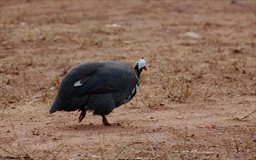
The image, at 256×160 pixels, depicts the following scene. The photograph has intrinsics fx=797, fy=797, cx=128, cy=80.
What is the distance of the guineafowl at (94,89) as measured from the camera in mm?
6793

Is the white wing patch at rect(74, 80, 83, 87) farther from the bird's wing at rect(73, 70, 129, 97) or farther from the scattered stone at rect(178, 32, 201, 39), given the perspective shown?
the scattered stone at rect(178, 32, 201, 39)

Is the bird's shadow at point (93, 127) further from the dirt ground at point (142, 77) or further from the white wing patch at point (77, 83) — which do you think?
the white wing patch at point (77, 83)

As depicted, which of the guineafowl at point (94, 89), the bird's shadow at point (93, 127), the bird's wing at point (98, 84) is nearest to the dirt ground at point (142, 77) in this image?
the bird's shadow at point (93, 127)

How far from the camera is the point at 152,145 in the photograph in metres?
6.21

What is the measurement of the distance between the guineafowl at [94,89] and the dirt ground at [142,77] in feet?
0.68

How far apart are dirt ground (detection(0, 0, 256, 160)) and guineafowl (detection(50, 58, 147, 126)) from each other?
21cm

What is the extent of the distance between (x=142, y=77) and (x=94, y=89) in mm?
2682

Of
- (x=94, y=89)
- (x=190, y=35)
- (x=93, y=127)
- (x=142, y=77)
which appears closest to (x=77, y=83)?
(x=94, y=89)

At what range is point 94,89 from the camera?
22.3 feet

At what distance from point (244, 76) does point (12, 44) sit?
12.1 ft

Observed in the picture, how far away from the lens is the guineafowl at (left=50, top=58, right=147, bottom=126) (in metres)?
Result: 6.79

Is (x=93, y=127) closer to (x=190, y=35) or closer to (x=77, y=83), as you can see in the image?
(x=77, y=83)

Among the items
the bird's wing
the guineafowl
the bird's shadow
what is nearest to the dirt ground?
the bird's shadow

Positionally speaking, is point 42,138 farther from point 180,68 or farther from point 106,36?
point 106,36
